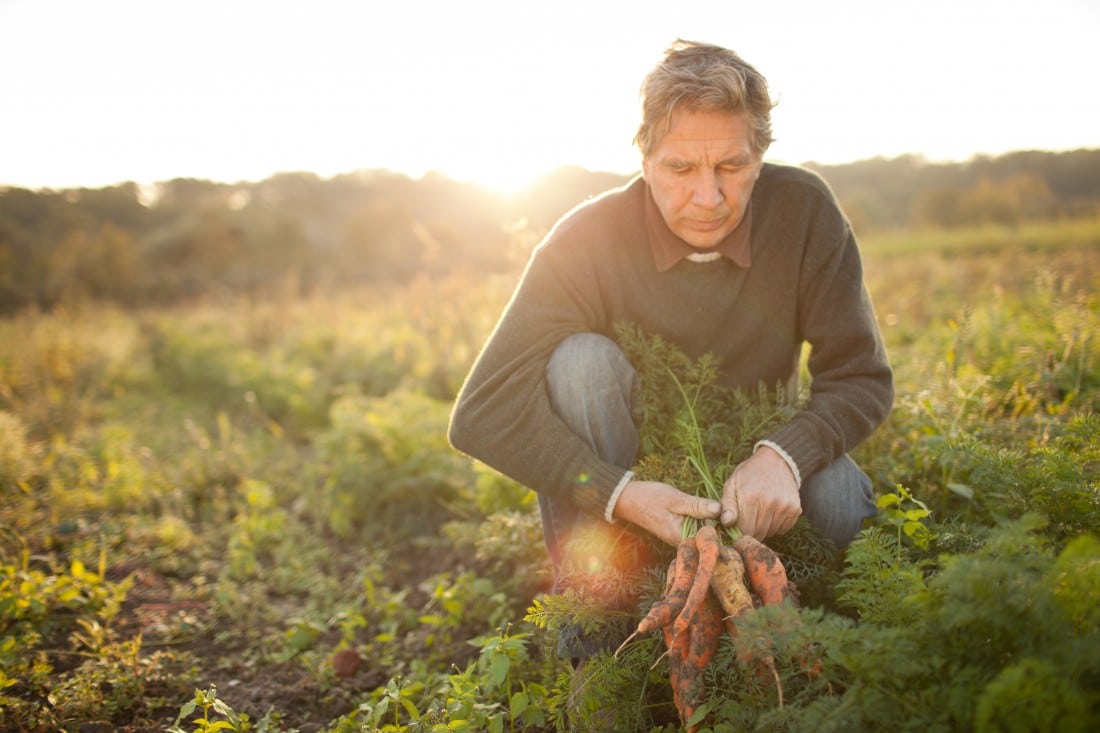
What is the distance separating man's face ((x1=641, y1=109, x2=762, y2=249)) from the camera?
2000 millimetres

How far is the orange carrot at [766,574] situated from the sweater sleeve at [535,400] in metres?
0.42

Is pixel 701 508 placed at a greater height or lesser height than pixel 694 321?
lesser

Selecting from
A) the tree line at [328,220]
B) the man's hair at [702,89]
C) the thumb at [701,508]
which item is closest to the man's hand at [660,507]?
the thumb at [701,508]

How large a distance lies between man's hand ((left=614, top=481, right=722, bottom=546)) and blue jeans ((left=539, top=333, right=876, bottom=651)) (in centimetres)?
14

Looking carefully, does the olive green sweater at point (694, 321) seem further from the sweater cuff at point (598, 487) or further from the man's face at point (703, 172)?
the man's face at point (703, 172)

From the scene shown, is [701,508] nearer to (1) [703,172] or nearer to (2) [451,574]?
(1) [703,172]

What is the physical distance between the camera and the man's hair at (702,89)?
1953 mm

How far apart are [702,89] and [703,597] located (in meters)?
1.49

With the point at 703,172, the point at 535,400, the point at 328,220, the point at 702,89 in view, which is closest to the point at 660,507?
the point at 535,400

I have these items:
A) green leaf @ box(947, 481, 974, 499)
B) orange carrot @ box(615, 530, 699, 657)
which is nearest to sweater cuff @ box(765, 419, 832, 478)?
orange carrot @ box(615, 530, 699, 657)

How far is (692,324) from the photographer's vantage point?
7.61ft

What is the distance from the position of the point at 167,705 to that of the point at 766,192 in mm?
2757

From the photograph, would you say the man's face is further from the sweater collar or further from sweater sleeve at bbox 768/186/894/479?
sweater sleeve at bbox 768/186/894/479

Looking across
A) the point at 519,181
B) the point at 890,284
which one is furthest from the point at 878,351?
the point at 890,284
